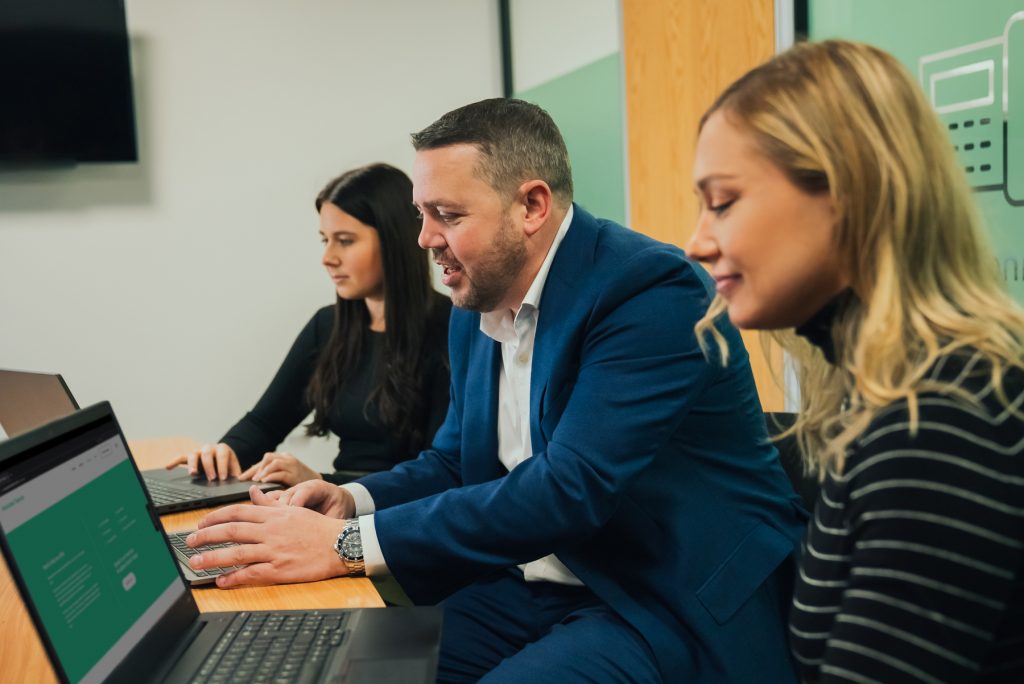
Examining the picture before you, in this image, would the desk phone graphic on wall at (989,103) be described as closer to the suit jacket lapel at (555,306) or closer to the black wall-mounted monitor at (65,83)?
the suit jacket lapel at (555,306)

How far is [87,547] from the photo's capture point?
91 centimetres

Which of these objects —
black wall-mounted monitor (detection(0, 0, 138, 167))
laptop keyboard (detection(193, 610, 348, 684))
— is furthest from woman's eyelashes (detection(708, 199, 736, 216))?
black wall-mounted monitor (detection(0, 0, 138, 167))

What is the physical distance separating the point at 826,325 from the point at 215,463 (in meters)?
1.34

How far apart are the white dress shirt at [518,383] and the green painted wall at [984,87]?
66 centimetres

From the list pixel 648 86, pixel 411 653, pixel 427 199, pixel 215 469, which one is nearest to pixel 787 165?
pixel 411 653

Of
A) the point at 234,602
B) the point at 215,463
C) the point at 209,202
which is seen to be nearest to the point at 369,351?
A: the point at 215,463

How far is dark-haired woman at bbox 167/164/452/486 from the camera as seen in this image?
2.36 meters

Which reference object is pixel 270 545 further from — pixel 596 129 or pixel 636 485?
pixel 596 129

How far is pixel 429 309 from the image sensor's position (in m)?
2.46

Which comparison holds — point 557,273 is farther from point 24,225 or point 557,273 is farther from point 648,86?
point 24,225

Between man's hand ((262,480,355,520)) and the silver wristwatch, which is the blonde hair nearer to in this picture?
the silver wristwatch

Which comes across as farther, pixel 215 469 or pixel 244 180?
pixel 244 180

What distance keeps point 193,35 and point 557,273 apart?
9.19ft

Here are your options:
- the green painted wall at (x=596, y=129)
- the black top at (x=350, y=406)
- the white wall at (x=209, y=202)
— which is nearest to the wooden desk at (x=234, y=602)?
the black top at (x=350, y=406)
